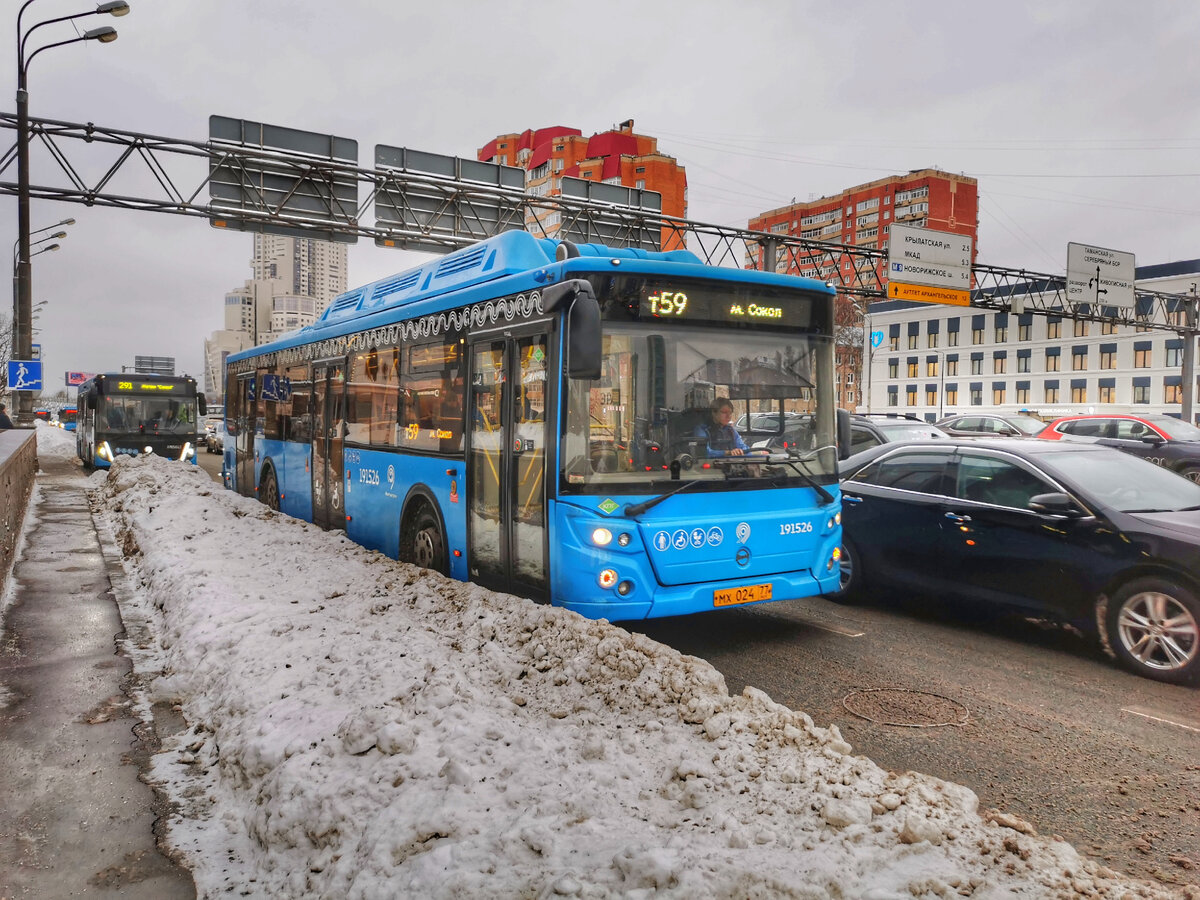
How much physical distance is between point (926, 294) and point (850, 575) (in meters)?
22.4

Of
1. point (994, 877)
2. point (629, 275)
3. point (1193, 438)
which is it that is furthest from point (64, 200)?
point (1193, 438)

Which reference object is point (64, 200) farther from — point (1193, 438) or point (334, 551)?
point (1193, 438)

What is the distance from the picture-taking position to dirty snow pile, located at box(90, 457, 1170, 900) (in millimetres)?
3055

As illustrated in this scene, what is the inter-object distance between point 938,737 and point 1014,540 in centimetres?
259

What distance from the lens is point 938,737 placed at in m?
5.10

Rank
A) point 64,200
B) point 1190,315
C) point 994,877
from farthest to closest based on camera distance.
→ point 1190,315
point 64,200
point 994,877

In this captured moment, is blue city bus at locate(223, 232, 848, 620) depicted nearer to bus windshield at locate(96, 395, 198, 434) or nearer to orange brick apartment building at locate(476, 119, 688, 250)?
bus windshield at locate(96, 395, 198, 434)

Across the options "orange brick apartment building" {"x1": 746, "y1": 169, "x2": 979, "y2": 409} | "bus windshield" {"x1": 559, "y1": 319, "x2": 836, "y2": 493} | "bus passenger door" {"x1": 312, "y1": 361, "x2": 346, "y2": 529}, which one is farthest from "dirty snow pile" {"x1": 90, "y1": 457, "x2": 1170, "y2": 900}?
"orange brick apartment building" {"x1": 746, "y1": 169, "x2": 979, "y2": 409}

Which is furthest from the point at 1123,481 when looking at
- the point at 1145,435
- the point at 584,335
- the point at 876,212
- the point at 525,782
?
the point at 876,212

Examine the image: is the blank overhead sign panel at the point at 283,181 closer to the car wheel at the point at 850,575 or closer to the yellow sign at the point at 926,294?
the car wheel at the point at 850,575

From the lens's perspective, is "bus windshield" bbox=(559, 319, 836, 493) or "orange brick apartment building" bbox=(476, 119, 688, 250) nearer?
"bus windshield" bbox=(559, 319, 836, 493)

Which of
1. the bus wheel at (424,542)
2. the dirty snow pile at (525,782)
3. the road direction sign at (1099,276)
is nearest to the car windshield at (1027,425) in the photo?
the road direction sign at (1099,276)

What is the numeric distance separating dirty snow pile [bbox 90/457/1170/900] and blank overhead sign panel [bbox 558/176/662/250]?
17.9m

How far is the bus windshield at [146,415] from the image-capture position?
2470cm
